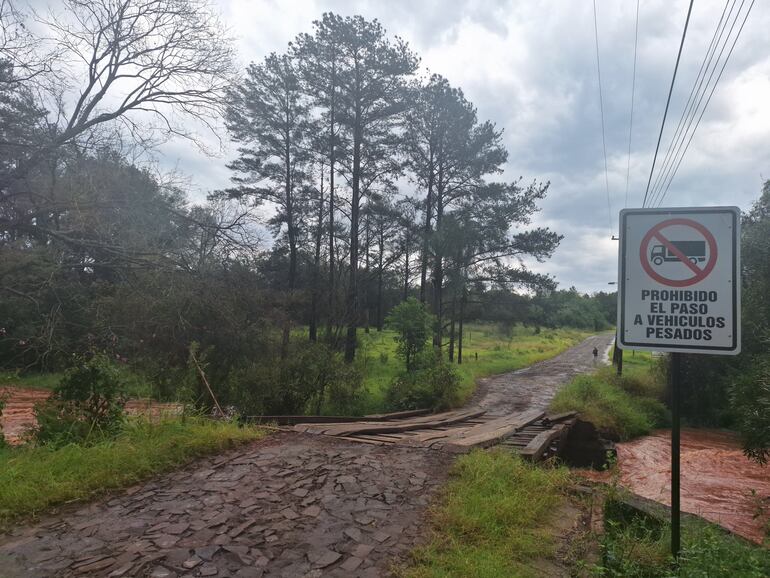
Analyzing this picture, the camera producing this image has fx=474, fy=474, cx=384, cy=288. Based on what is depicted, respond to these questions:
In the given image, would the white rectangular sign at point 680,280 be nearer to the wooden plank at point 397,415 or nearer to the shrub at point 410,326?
the wooden plank at point 397,415

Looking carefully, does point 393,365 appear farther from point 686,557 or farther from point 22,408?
point 686,557

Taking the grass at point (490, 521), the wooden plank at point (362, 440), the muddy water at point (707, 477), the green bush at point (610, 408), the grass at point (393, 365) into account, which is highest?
the grass at point (490, 521)

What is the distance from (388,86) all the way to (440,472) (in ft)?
63.4

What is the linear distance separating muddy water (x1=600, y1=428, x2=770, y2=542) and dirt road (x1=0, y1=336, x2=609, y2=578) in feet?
14.0

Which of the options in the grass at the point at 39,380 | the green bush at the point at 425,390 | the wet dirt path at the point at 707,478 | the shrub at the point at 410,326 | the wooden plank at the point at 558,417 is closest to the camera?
the wet dirt path at the point at 707,478

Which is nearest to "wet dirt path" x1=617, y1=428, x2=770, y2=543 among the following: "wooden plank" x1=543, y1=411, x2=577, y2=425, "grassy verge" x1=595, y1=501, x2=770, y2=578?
"wooden plank" x1=543, y1=411, x2=577, y2=425

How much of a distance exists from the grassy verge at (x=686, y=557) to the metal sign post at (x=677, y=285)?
0.65 ft

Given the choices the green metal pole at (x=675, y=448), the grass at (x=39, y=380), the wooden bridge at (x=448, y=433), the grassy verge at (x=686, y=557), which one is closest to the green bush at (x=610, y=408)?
the wooden bridge at (x=448, y=433)

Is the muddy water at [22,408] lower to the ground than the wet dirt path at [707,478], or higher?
higher

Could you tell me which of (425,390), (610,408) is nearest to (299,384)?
(425,390)

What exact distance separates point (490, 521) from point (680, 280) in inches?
95.5

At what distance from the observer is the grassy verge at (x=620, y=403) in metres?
14.6

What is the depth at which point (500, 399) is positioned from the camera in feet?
53.4

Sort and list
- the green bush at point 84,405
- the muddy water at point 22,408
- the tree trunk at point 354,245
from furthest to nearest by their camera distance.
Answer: the tree trunk at point 354,245
the muddy water at point 22,408
the green bush at point 84,405
